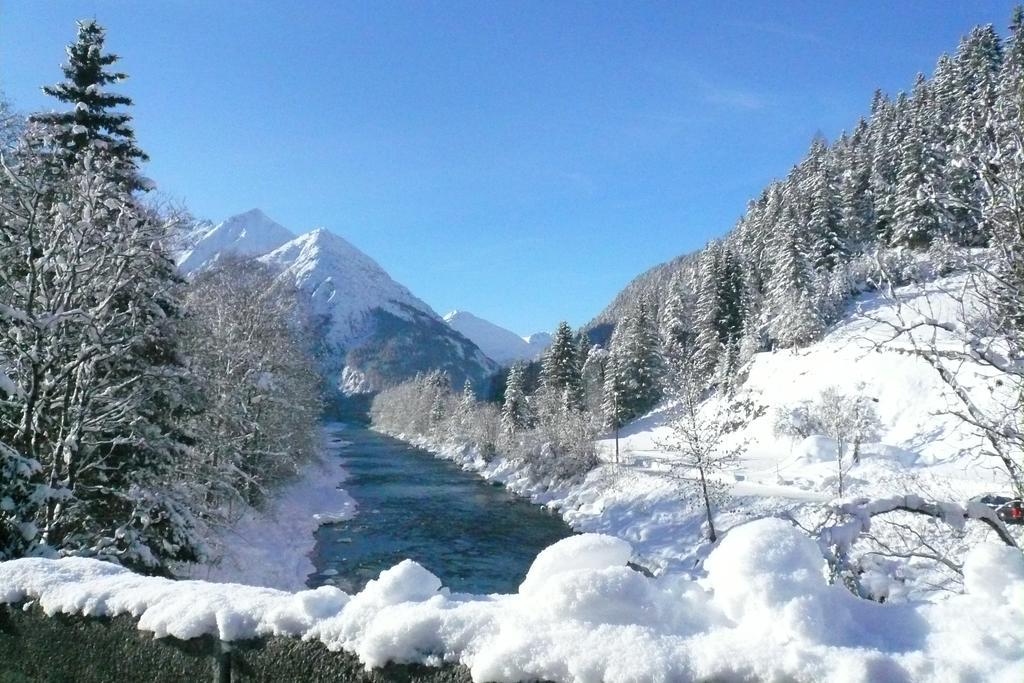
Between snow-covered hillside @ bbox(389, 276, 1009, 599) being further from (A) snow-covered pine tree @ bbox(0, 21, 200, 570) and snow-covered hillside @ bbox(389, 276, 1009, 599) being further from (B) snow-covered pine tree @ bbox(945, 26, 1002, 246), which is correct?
(A) snow-covered pine tree @ bbox(0, 21, 200, 570)

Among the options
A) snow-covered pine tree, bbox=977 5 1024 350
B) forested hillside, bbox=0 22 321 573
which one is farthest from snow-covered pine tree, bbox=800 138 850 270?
forested hillside, bbox=0 22 321 573

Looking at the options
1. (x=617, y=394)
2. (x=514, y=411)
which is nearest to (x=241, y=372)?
(x=617, y=394)

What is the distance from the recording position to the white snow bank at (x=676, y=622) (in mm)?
1820

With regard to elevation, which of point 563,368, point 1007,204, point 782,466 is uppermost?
point 563,368

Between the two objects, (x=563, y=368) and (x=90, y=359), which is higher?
(x=563, y=368)

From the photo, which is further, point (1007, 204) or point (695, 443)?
point (695, 443)

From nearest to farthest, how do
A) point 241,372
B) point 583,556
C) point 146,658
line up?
point 583,556 → point 146,658 → point 241,372

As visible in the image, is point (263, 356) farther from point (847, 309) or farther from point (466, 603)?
point (847, 309)

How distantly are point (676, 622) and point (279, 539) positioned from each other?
22.2m

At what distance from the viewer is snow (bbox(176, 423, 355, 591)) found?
15102 millimetres

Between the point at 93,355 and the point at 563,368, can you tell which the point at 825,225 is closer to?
the point at 563,368

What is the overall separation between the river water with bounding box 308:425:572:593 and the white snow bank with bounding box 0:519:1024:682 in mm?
11268

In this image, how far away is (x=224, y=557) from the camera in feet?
49.9

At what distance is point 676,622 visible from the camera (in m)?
2.18
